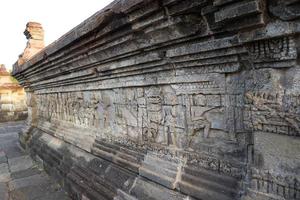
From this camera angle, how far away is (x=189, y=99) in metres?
1.99

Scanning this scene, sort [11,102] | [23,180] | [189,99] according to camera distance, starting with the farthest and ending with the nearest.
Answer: [11,102] < [23,180] < [189,99]

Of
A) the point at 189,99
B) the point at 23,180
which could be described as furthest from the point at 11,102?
the point at 189,99

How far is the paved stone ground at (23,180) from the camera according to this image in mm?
3662

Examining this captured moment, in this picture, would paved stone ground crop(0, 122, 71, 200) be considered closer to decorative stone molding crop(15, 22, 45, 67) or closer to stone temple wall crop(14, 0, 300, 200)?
stone temple wall crop(14, 0, 300, 200)

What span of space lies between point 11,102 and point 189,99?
10999mm

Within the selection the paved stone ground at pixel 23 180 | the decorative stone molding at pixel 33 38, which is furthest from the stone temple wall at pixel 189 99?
the decorative stone molding at pixel 33 38

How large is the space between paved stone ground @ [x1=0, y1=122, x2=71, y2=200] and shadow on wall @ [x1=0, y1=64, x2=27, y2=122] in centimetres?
511

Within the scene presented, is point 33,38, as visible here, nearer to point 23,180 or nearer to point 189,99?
point 23,180

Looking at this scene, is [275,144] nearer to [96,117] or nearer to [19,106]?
[96,117]

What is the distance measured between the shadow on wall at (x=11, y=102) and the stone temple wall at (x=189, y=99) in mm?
8873

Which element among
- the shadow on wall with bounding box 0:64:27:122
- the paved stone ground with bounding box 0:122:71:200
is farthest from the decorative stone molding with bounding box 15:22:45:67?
the shadow on wall with bounding box 0:64:27:122

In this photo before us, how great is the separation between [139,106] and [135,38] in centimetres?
69

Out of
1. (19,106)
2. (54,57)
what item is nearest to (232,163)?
(54,57)

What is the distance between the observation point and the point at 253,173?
59.2 inches
